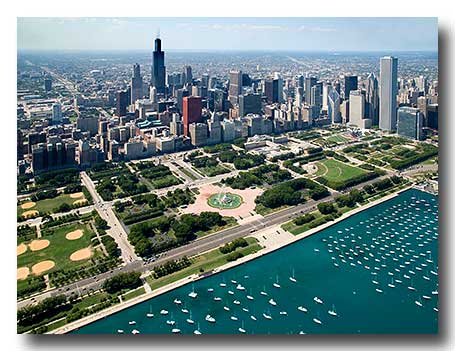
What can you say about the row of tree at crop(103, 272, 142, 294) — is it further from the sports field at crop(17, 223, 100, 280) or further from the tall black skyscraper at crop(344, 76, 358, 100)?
the tall black skyscraper at crop(344, 76, 358, 100)

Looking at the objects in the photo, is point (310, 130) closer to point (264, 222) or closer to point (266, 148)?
point (266, 148)

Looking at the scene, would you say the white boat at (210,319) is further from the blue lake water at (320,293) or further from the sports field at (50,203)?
the sports field at (50,203)

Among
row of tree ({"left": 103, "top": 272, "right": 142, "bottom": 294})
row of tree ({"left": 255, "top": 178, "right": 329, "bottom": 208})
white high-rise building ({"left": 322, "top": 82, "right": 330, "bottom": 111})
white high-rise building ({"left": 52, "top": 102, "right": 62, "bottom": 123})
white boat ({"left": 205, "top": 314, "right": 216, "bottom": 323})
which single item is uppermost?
white high-rise building ({"left": 322, "top": 82, "right": 330, "bottom": 111})

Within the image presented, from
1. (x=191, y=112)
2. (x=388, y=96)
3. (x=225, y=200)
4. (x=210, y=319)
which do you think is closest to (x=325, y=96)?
(x=388, y=96)

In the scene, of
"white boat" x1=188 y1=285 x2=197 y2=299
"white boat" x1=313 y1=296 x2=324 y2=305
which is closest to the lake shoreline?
"white boat" x1=188 y1=285 x2=197 y2=299

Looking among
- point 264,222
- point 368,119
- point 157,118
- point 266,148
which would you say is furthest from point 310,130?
point 264,222

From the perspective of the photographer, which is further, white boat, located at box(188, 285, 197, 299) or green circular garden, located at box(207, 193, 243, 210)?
green circular garden, located at box(207, 193, 243, 210)
